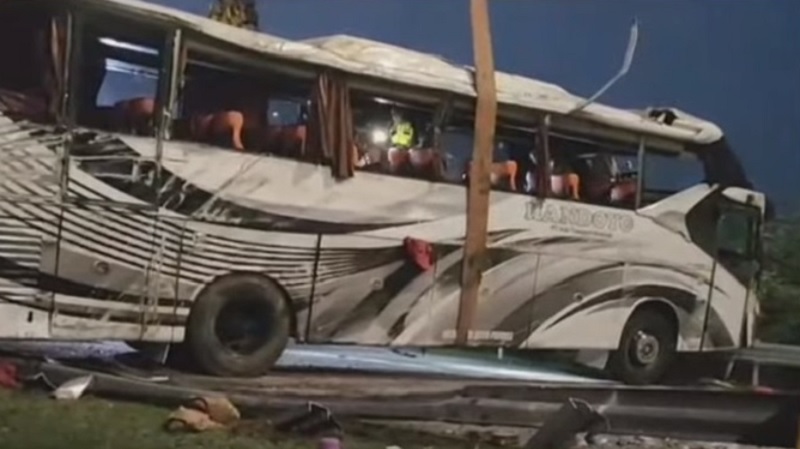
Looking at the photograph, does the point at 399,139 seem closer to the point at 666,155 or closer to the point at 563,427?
the point at 666,155

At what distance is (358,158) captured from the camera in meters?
2.24

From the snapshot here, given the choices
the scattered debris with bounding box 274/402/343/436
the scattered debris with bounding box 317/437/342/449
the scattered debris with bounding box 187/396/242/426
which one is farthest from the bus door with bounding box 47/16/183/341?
the scattered debris with bounding box 317/437/342/449

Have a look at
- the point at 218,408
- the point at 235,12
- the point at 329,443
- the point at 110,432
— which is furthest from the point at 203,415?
the point at 235,12

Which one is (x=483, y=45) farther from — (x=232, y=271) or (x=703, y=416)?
(x=703, y=416)

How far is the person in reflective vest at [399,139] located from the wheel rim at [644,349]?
1.74ft

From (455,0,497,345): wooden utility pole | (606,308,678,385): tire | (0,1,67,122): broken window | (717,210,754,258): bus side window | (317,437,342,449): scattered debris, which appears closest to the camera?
(317,437,342,449): scattered debris

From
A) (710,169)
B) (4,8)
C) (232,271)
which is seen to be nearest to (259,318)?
(232,271)

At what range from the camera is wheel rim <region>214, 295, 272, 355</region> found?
222 centimetres

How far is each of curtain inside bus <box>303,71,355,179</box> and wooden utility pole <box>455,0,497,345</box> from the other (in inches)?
8.3

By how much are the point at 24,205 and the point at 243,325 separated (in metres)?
0.43

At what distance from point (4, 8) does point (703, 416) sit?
4.15 ft

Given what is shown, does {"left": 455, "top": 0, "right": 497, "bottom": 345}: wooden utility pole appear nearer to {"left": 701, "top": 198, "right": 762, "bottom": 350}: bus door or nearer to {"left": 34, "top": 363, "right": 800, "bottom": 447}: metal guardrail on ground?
{"left": 34, "top": 363, "right": 800, "bottom": 447}: metal guardrail on ground

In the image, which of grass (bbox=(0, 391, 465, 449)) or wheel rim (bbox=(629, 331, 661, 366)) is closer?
grass (bbox=(0, 391, 465, 449))

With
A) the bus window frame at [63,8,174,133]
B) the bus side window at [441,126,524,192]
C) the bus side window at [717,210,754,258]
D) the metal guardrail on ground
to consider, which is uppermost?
the bus window frame at [63,8,174,133]
